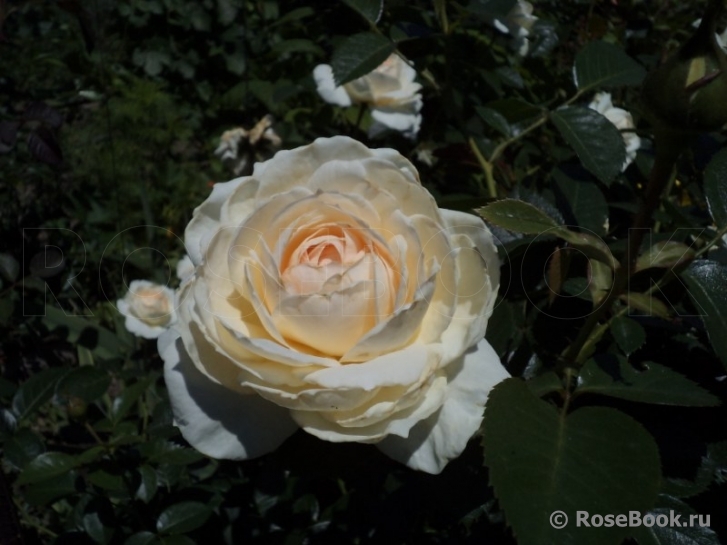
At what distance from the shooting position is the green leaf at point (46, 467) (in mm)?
873

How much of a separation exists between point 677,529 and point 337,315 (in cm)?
37

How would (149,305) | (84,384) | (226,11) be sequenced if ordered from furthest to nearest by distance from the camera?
(226,11) < (149,305) < (84,384)

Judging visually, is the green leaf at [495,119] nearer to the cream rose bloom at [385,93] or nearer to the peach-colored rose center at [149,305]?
the cream rose bloom at [385,93]

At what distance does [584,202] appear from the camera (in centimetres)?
77

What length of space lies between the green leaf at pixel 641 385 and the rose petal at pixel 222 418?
0.25 m

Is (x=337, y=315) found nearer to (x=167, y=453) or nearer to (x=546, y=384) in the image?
(x=546, y=384)

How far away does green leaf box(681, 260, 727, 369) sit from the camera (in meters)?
0.54

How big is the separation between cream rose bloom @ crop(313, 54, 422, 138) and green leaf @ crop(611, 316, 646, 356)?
2.29 feet

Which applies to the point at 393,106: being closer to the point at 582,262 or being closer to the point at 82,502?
the point at 582,262

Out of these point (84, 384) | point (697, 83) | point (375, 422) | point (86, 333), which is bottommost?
point (86, 333)

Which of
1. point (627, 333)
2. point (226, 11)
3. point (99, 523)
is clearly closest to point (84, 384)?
point (99, 523)

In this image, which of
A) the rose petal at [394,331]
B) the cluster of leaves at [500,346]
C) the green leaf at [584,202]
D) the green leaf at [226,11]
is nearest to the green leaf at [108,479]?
the cluster of leaves at [500,346]

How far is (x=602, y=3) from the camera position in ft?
5.26

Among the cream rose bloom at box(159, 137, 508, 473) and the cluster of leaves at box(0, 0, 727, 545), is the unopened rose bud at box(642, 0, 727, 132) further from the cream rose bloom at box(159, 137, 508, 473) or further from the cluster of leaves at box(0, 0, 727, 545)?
the cream rose bloom at box(159, 137, 508, 473)
